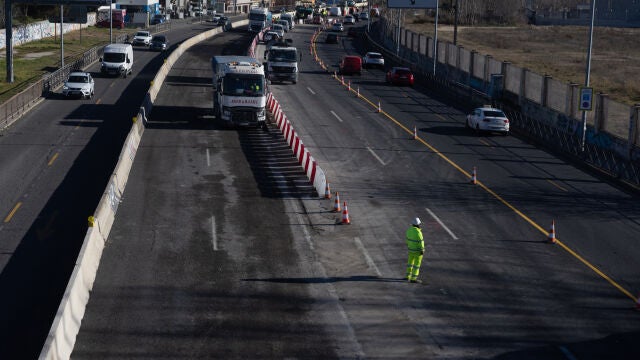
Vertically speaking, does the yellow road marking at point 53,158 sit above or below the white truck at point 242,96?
below

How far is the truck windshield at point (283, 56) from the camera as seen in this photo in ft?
206

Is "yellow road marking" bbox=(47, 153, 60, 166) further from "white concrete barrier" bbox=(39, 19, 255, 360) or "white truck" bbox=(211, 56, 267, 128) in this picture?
"white truck" bbox=(211, 56, 267, 128)

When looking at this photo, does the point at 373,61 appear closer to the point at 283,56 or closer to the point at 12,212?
the point at 283,56

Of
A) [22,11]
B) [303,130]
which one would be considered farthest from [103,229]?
[22,11]

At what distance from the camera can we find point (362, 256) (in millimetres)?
25078

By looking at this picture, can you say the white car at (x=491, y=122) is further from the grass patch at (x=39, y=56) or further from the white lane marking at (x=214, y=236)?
the grass patch at (x=39, y=56)

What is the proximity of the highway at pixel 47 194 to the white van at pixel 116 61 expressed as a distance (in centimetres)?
742

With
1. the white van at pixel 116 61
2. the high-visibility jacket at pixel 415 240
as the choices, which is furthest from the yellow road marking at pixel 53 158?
the white van at pixel 116 61

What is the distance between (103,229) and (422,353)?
36.5 feet

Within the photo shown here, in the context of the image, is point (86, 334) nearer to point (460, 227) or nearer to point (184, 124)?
point (460, 227)

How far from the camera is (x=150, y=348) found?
714 inches

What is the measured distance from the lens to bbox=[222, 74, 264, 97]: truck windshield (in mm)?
43906

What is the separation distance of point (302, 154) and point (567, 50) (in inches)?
3249

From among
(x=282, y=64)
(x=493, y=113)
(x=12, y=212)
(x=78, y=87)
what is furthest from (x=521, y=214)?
(x=282, y=64)
